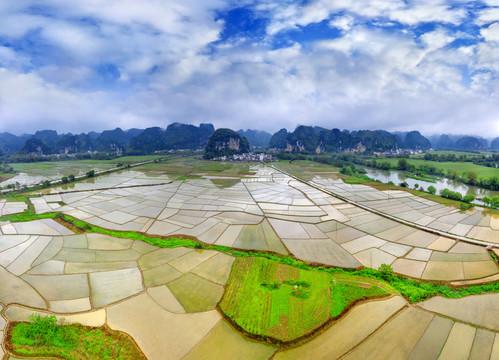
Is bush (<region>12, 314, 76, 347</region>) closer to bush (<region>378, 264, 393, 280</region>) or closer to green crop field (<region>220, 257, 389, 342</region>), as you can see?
green crop field (<region>220, 257, 389, 342</region>)

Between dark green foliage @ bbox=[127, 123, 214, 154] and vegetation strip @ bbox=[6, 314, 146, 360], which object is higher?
dark green foliage @ bbox=[127, 123, 214, 154]

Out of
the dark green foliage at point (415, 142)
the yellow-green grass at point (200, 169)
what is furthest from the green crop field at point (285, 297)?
the dark green foliage at point (415, 142)

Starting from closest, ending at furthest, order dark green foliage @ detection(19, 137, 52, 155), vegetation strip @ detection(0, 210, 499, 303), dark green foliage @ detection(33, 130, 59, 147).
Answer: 1. vegetation strip @ detection(0, 210, 499, 303)
2. dark green foliage @ detection(19, 137, 52, 155)
3. dark green foliage @ detection(33, 130, 59, 147)

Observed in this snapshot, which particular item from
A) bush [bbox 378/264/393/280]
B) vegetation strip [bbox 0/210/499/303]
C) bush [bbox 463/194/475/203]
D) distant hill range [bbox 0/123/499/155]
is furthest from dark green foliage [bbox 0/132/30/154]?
bush [bbox 463/194/475/203]

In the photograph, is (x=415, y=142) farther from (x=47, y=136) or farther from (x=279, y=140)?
(x=47, y=136)

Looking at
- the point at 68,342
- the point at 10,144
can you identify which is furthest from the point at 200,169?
the point at 10,144

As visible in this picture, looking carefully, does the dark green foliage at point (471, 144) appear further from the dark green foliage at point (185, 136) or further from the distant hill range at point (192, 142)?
the dark green foliage at point (185, 136)
